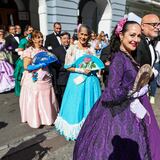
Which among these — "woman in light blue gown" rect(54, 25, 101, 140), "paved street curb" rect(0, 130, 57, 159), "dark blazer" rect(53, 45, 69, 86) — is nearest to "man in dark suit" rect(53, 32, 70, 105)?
"dark blazer" rect(53, 45, 69, 86)

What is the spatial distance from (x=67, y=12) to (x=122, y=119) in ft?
25.5

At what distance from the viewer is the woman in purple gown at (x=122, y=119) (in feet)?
6.55

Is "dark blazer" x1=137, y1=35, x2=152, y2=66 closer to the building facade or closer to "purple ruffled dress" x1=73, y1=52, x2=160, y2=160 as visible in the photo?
"purple ruffled dress" x1=73, y1=52, x2=160, y2=160

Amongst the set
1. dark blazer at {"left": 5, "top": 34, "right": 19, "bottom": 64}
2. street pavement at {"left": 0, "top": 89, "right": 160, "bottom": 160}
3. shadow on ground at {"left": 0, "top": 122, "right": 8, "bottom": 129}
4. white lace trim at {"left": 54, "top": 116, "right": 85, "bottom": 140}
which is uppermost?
dark blazer at {"left": 5, "top": 34, "right": 19, "bottom": 64}

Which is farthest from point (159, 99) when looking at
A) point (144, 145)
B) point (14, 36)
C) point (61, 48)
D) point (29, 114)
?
point (14, 36)

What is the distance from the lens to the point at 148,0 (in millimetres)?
15234

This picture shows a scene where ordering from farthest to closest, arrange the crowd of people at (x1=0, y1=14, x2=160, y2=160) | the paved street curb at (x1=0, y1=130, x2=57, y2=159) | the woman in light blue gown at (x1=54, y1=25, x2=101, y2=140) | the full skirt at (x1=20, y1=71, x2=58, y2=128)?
the full skirt at (x1=20, y1=71, x2=58, y2=128) → the woman in light blue gown at (x1=54, y1=25, x2=101, y2=140) → the paved street curb at (x1=0, y1=130, x2=57, y2=159) → the crowd of people at (x1=0, y1=14, x2=160, y2=160)

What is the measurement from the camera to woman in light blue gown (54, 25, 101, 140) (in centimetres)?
329

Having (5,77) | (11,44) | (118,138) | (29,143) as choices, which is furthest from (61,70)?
(11,44)

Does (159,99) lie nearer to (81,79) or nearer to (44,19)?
(81,79)

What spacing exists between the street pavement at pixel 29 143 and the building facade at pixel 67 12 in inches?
213

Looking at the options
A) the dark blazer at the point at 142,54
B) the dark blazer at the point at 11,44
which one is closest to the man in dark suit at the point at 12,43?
the dark blazer at the point at 11,44

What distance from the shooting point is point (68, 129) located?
3318mm

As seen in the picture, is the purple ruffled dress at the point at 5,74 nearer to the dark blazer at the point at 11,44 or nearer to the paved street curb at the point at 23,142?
the dark blazer at the point at 11,44
